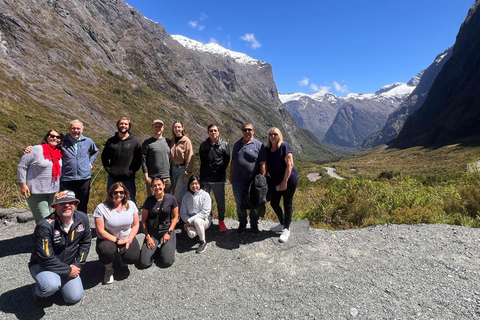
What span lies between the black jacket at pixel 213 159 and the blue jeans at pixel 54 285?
Answer: 3156mm

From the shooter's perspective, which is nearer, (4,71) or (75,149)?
(75,149)

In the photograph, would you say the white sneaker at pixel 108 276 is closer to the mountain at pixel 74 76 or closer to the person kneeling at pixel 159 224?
the person kneeling at pixel 159 224

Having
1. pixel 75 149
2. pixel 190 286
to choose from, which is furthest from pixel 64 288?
pixel 75 149

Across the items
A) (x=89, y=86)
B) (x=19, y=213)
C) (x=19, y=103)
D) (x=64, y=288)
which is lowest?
(x=64, y=288)

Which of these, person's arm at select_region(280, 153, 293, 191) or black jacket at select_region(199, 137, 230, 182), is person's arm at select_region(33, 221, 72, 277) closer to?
black jacket at select_region(199, 137, 230, 182)

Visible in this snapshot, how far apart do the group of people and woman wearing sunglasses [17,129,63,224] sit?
0.6 inches

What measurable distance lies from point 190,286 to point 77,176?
136 inches

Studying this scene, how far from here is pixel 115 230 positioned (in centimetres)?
452

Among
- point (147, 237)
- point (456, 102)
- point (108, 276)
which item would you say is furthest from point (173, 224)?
point (456, 102)

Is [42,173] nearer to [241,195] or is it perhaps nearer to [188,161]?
[188,161]

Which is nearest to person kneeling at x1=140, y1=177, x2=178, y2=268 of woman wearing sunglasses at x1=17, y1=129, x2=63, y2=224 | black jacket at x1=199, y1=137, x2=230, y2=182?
Answer: black jacket at x1=199, y1=137, x2=230, y2=182

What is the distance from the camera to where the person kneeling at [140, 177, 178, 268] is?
4.89 m

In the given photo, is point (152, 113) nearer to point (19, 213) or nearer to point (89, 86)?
point (89, 86)

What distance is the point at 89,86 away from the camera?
375 feet
